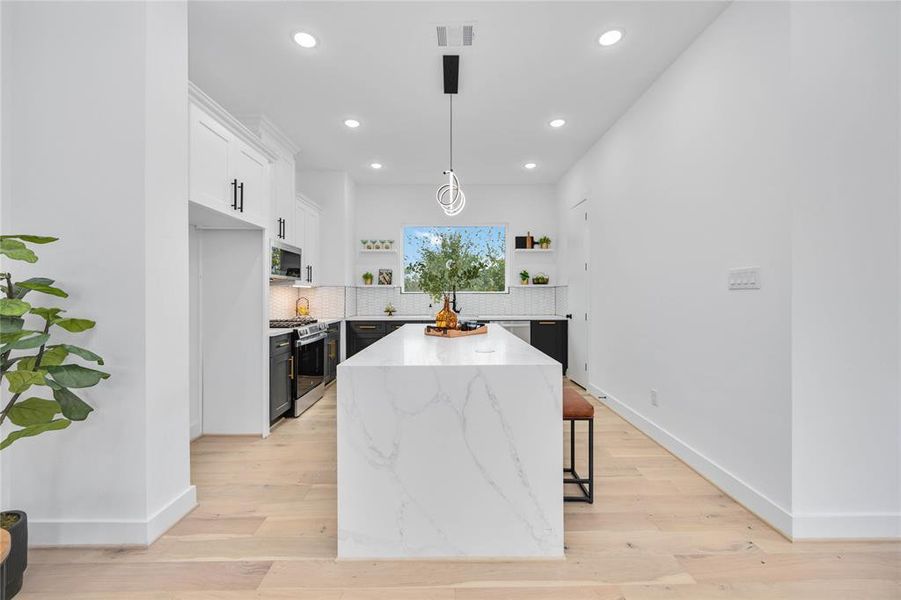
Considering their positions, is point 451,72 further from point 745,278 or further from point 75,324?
point 75,324

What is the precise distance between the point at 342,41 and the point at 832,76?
2.74 metres

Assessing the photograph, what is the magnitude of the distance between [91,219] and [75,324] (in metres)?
0.54

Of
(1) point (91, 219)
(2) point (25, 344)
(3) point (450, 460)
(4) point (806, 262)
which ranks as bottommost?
(3) point (450, 460)

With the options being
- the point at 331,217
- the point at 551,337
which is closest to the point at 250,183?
the point at 331,217

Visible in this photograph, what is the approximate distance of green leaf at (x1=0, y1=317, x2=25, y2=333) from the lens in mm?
1565

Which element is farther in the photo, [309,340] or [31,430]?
[309,340]

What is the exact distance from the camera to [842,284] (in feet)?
6.55

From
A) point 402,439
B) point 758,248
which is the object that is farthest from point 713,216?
point 402,439

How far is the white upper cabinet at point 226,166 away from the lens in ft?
8.86

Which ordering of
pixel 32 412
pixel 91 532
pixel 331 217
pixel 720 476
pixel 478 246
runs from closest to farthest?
pixel 32 412 → pixel 91 532 → pixel 720 476 → pixel 331 217 → pixel 478 246

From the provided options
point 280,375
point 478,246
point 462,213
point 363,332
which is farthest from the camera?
point 478,246

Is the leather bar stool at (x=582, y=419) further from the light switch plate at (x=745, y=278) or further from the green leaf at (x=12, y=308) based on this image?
the green leaf at (x=12, y=308)

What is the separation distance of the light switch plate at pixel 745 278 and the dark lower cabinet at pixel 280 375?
3.37 metres

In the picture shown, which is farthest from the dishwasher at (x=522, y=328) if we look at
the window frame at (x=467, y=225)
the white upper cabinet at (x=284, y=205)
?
the white upper cabinet at (x=284, y=205)
